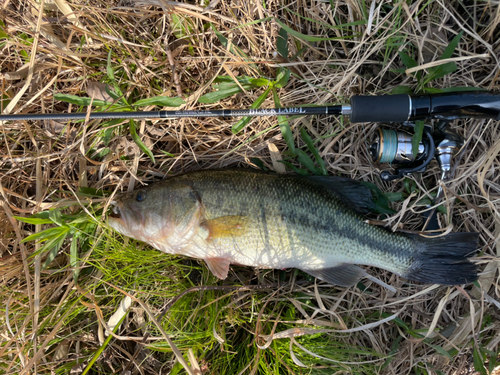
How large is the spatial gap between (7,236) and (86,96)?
5.05ft

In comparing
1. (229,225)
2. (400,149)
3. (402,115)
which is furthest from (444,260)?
(229,225)

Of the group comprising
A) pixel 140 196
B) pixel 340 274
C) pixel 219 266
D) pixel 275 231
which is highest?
pixel 140 196

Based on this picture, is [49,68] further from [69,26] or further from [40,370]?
[40,370]

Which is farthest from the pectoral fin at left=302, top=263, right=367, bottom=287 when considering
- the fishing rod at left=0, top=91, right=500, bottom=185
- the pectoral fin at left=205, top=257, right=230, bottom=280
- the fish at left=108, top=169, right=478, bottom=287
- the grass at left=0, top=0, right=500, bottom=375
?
the fishing rod at left=0, top=91, right=500, bottom=185

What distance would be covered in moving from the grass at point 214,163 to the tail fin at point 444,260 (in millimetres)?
180

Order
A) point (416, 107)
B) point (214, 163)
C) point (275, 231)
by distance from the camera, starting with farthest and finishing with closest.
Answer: point (214, 163) < point (275, 231) < point (416, 107)

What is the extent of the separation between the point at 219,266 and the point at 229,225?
40 centimetres

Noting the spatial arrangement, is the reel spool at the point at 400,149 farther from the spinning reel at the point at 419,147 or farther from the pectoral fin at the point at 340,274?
the pectoral fin at the point at 340,274

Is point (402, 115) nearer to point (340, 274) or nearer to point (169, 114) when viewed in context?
point (340, 274)

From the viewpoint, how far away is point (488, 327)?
2805 millimetres

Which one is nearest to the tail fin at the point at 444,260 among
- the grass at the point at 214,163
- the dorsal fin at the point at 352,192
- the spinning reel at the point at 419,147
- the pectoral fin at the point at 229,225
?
the grass at the point at 214,163

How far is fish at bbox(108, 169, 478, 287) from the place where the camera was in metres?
2.52

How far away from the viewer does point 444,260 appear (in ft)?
8.68

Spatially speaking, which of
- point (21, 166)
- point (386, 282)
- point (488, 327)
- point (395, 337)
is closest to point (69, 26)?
point (21, 166)
